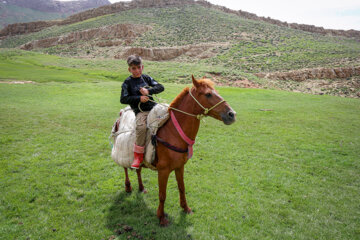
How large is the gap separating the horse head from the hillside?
92.6ft

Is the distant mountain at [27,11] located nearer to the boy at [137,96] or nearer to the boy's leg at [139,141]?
the boy at [137,96]

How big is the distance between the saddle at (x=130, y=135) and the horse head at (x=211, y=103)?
791 millimetres

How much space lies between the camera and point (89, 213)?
14.2 feet

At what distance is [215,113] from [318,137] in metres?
9.54

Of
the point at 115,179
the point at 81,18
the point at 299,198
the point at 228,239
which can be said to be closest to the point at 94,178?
the point at 115,179

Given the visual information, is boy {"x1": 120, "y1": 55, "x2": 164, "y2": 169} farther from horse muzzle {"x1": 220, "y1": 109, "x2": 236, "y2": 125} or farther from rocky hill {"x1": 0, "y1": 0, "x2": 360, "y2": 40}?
rocky hill {"x1": 0, "y1": 0, "x2": 360, "y2": 40}

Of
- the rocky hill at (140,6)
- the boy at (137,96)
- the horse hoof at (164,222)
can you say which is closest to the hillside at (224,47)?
the rocky hill at (140,6)

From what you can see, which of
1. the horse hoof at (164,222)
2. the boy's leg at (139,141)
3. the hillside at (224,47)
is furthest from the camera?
the hillside at (224,47)

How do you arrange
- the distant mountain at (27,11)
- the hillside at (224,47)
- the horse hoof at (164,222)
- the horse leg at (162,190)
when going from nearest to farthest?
the horse leg at (162,190)
the horse hoof at (164,222)
the hillside at (224,47)
the distant mountain at (27,11)

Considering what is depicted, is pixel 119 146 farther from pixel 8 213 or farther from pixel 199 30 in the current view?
pixel 199 30

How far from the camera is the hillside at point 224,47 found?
3422 centimetres

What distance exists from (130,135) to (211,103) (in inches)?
82.4

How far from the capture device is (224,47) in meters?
50.1

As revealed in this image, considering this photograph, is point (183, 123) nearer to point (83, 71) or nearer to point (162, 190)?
point (162, 190)
